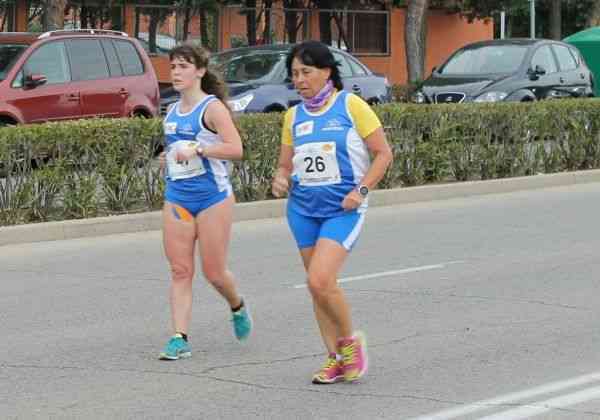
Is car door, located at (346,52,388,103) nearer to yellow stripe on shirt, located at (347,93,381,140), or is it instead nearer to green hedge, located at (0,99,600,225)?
green hedge, located at (0,99,600,225)

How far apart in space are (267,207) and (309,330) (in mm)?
5641

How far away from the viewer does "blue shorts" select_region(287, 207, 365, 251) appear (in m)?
6.95

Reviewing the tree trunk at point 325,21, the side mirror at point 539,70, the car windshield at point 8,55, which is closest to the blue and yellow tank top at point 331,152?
the car windshield at point 8,55

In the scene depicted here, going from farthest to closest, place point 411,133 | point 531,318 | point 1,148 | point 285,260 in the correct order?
point 411,133 → point 1,148 → point 285,260 → point 531,318

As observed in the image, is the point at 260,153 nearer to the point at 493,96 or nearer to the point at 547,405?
the point at 493,96

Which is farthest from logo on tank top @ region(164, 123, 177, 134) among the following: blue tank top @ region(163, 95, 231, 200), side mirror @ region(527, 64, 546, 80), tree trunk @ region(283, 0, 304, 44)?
tree trunk @ region(283, 0, 304, 44)

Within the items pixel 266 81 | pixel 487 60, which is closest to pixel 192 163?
pixel 266 81

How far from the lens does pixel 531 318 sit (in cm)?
885

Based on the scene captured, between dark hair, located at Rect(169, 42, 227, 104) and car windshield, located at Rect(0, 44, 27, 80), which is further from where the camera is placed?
car windshield, located at Rect(0, 44, 27, 80)

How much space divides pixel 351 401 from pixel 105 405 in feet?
3.78

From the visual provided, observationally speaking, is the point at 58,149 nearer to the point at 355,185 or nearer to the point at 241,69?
the point at 355,185

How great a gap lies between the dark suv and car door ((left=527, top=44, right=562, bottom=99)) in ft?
22.7

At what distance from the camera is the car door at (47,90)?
1712 cm

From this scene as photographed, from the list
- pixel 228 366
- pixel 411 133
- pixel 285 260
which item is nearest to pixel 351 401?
pixel 228 366
